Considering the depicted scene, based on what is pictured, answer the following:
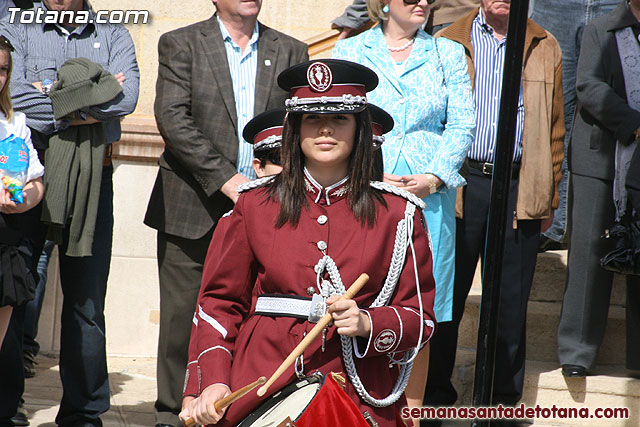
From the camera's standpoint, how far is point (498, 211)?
3.64m

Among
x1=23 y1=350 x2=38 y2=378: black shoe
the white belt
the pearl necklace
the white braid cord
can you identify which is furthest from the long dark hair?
x1=23 y1=350 x2=38 y2=378: black shoe

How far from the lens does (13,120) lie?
4766mm

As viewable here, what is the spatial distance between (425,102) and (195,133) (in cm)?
115

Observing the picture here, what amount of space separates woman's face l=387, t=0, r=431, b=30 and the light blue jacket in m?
0.10

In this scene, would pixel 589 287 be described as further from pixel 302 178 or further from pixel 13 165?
pixel 13 165

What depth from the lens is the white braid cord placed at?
330cm

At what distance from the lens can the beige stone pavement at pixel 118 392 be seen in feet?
17.9

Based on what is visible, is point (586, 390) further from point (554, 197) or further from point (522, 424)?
point (554, 197)

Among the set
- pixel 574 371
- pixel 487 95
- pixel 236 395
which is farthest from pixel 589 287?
pixel 236 395

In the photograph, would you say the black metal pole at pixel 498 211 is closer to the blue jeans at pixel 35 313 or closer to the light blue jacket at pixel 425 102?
the light blue jacket at pixel 425 102

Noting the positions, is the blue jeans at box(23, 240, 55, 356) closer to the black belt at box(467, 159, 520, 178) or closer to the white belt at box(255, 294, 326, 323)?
the black belt at box(467, 159, 520, 178)

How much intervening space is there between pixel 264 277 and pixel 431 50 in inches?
79.7

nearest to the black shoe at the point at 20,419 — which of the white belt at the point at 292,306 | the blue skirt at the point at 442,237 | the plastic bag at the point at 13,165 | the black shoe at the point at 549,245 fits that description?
the plastic bag at the point at 13,165

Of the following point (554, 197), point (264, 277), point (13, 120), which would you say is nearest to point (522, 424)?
point (554, 197)
